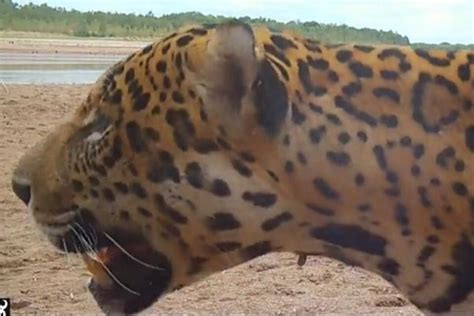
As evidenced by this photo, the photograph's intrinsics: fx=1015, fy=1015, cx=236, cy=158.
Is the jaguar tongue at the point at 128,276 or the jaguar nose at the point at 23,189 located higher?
the jaguar nose at the point at 23,189

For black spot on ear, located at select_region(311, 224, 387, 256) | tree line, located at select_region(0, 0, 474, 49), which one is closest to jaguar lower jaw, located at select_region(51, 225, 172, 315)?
black spot on ear, located at select_region(311, 224, 387, 256)

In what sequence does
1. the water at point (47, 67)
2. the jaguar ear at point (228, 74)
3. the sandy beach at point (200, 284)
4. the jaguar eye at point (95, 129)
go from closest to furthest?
the jaguar ear at point (228, 74) < the jaguar eye at point (95, 129) < the water at point (47, 67) < the sandy beach at point (200, 284)

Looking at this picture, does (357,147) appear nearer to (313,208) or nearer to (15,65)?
(313,208)

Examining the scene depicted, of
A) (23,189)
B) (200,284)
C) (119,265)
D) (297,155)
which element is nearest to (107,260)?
(119,265)

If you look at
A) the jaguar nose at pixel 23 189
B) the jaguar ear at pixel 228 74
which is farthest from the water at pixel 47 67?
the jaguar ear at pixel 228 74

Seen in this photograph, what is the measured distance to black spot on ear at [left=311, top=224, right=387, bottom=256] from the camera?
186cm

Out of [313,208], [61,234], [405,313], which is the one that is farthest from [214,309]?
[313,208]

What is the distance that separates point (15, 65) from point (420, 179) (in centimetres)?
170

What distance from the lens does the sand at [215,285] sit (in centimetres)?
311

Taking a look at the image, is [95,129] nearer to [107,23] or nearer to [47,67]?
[107,23]

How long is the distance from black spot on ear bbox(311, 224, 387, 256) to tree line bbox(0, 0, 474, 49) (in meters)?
0.69

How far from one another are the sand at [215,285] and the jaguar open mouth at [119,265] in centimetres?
78

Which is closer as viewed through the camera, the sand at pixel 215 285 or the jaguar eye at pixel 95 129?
the jaguar eye at pixel 95 129

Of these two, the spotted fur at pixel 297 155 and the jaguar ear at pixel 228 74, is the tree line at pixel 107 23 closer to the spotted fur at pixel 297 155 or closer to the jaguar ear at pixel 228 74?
the spotted fur at pixel 297 155
